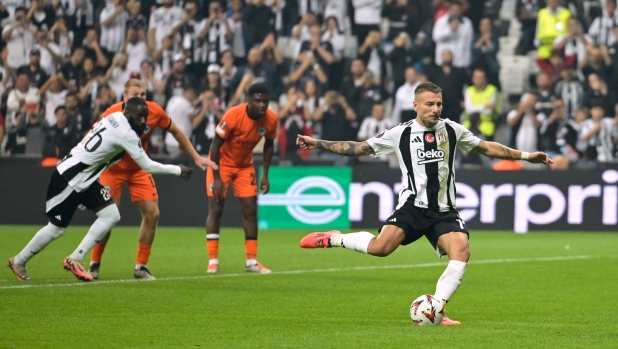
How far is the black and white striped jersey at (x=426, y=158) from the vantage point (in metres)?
8.38

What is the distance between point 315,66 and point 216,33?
2.36m

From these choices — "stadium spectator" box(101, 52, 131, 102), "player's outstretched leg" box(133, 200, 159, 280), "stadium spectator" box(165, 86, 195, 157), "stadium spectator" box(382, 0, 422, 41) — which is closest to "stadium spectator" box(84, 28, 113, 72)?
"stadium spectator" box(101, 52, 131, 102)

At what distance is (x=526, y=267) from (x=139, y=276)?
195 inches

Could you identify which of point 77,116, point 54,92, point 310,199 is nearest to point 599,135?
point 310,199

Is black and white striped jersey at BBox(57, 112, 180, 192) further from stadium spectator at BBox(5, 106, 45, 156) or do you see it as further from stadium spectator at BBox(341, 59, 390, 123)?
stadium spectator at BBox(5, 106, 45, 156)

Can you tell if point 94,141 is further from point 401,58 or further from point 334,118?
point 401,58

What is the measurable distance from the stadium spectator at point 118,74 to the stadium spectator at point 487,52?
728cm

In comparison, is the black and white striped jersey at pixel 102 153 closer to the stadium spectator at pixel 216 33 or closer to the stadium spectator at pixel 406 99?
the stadium spectator at pixel 406 99

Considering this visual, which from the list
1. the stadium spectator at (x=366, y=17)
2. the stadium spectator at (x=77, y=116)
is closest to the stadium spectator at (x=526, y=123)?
the stadium spectator at (x=366, y=17)

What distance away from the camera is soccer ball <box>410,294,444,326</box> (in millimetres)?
7867

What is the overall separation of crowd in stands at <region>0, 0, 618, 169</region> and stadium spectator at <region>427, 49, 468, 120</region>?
0.09ft

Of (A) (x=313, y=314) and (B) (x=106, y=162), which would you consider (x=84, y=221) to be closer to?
(B) (x=106, y=162)

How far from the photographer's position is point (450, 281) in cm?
804

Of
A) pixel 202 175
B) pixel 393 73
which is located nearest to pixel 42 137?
A: pixel 202 175
